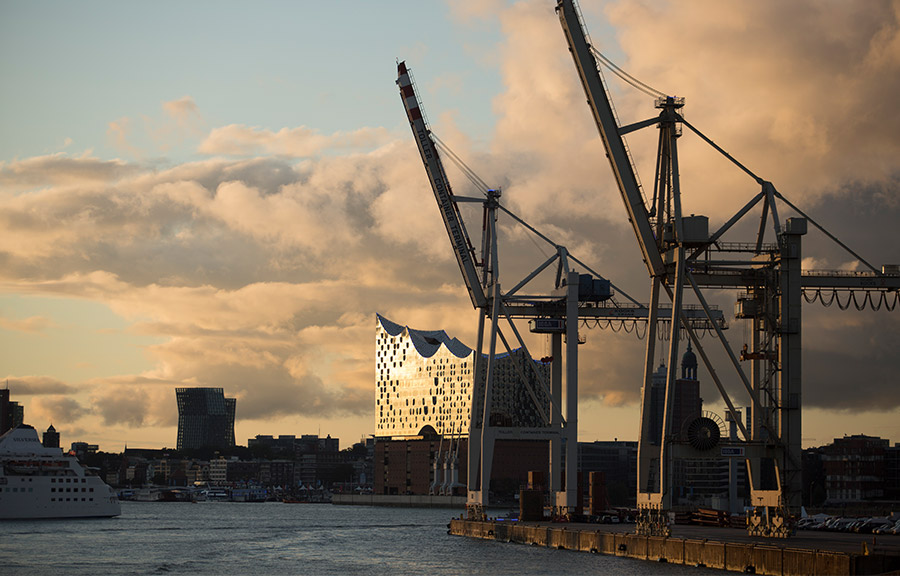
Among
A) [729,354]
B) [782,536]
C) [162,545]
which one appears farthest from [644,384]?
[162,545]

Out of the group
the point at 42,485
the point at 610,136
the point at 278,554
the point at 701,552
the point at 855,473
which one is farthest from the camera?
the point at 855,473

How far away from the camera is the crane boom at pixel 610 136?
53375mm

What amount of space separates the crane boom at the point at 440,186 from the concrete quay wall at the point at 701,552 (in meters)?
14.0

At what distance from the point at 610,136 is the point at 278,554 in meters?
29.7

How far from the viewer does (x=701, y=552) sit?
46594 mm

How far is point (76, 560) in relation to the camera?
61.6 metres

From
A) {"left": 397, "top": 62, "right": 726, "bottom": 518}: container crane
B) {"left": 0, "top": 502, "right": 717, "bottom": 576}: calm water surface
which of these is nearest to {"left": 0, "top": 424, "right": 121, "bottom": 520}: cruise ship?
{"left": 0, "top": 502, "right": 717, "bottom": 576}: calm water surface

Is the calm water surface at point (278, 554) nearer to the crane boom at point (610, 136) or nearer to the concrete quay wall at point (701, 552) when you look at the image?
the concrete quay wall at point (701, 552)

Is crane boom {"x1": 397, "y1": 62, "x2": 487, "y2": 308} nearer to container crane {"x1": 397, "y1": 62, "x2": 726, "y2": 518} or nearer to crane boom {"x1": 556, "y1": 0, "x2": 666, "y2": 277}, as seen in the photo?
container crane {"x1": 397, "y1": 62, "x2": 726, "y2": 518}

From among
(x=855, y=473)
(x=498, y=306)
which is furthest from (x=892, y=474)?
(x=498, y=306)

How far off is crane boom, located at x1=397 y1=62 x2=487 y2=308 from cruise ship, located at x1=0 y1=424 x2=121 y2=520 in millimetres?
53612

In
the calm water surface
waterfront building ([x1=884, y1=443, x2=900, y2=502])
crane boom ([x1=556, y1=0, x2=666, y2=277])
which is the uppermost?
crane boom ([x1=556, y1=0, x2=666, y2=277])

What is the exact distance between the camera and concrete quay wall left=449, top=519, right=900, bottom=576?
123 ft

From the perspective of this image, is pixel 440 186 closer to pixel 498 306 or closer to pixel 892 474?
pixel 498 306
